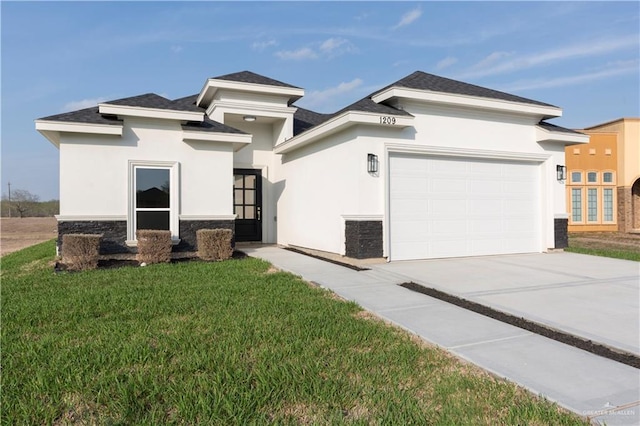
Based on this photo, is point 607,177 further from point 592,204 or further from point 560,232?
point 560,232

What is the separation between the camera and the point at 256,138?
1385 centimetres

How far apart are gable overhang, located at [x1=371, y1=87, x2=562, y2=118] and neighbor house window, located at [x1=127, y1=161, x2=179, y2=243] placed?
582cm

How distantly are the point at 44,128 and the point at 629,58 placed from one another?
1798 centimetres

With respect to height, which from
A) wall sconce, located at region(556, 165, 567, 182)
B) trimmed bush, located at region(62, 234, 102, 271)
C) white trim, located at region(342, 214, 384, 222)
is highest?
wall sconce, located at region(556, 165, 567, 182)

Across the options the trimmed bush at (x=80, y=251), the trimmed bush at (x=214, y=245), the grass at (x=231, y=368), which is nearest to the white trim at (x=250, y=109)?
the trimmed bush at (x=214, y=245)

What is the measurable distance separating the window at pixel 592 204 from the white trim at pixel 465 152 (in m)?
12.0

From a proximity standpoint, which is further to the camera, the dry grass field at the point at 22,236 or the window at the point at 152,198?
the dry grass field at the point at 22,236

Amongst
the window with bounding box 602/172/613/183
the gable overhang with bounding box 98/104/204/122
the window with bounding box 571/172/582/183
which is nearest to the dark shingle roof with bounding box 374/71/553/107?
the gable overhang with bounding box 98/104/204/122

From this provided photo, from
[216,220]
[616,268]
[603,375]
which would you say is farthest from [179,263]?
[616,268]

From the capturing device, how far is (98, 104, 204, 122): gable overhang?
9.53 metres

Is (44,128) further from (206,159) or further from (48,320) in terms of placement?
(48,320)

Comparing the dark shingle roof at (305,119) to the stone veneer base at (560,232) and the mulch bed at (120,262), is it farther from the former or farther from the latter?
the stone veneer base at (560,232)

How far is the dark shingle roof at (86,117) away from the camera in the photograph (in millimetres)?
9328

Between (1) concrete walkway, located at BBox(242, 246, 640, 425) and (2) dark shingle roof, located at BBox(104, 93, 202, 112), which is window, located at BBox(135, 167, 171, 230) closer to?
(2) dark shingle roof, located at BBox(104, 93, 202, 112)
